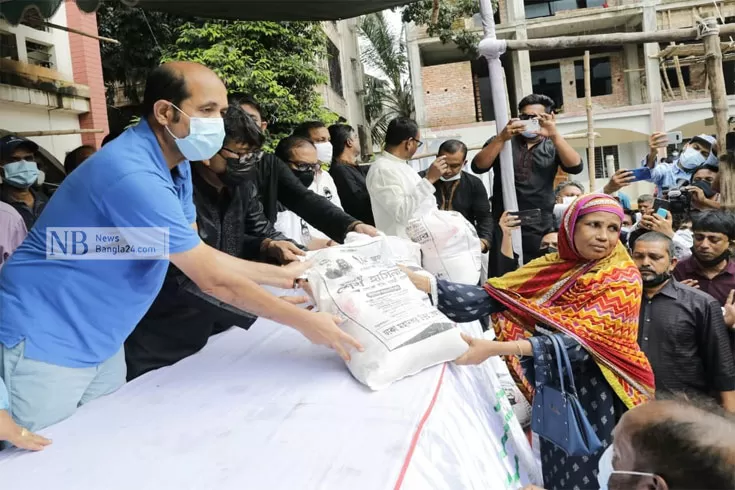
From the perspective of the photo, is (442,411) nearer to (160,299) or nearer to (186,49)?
(160,299)

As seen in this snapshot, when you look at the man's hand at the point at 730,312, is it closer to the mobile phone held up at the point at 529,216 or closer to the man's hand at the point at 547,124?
the mobile phone held up at the point at 529,216

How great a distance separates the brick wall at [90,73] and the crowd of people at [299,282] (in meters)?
A: 6.11

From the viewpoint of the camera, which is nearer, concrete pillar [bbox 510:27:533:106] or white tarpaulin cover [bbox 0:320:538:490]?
white tarpaulin cover [bbox 0:320:538:490]

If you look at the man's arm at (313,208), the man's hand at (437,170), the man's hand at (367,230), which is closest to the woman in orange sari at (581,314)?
the man's hand at (367,230)

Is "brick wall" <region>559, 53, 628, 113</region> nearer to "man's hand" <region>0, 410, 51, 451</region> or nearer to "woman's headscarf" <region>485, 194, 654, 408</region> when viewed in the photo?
"woman's headscarf" <region>485, 194, 654, 408</region>

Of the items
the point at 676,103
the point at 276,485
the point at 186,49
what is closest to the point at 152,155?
the point at 276,485

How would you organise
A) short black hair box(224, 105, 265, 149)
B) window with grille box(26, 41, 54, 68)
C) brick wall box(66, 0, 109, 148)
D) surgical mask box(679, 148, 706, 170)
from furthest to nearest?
1. brick wall box(66, 0, 109, 148)
2. window with grille box(26, 41, 54, 68)
3. surgical mask box(679, 148, 706, 170)
4. short black hair box(224, 105, 265, 149)

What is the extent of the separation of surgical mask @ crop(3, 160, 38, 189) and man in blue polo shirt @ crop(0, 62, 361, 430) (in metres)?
2.40

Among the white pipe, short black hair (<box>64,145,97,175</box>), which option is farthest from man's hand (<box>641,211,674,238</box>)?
short black hair (<box>64,145,97,175</box>)

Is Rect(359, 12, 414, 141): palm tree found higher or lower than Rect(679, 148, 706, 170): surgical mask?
higher

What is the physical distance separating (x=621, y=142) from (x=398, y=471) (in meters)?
20.8

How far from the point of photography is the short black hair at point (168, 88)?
171cm

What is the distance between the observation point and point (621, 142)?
1983 cm

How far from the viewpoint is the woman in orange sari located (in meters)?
2.08
